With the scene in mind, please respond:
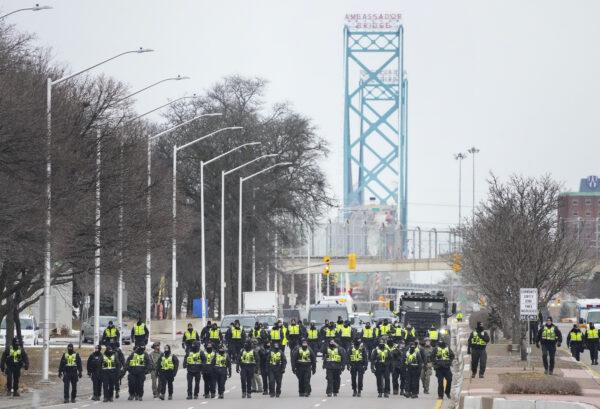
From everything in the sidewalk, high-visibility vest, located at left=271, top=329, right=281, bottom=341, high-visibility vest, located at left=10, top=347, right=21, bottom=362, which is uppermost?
high-visibility vest, located at left=271, top=329, right=281, bottom=341

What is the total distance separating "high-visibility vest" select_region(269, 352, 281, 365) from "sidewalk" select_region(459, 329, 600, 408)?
181 inches

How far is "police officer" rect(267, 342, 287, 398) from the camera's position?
1516 inches

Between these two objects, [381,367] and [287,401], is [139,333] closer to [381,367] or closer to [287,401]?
[381,367]

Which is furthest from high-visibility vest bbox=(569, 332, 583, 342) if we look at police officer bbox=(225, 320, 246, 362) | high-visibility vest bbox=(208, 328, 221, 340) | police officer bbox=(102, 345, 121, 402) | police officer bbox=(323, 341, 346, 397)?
police officer bbox=(102, 345, 121, 402)

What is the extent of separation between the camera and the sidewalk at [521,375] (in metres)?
32.3

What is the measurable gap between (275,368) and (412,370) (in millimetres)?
3426

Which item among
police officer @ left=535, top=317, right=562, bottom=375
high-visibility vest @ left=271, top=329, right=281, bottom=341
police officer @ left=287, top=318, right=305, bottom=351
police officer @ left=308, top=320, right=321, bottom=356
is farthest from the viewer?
police officer @ left=287, top=318, right=305, bottom=351

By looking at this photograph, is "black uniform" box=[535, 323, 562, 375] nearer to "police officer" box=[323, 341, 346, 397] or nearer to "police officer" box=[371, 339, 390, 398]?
"police officer" box=[371, 339, 390, 398]

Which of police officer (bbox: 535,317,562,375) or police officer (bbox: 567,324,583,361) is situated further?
police officer (bbox: 567,324,583,361)

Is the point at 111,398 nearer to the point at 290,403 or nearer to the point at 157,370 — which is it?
the point at 157,370

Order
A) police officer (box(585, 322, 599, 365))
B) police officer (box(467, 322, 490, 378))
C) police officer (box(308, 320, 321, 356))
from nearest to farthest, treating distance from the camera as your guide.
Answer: police officer (box(467, 322, 490, 378)), police officer (box(308, 320, 321, 356)), police officer (box(585, 322, 599, 365))

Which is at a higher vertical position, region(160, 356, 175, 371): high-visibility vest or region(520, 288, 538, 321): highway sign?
region(520, 288, 538, 321): highway sign

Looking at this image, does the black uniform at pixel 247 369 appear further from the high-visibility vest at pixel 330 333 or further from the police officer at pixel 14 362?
the high-visibility vest at pixel 330 333

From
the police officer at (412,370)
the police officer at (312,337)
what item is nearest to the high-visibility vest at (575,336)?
the police officer at (312,337)
